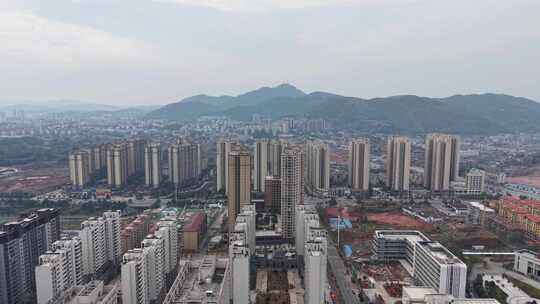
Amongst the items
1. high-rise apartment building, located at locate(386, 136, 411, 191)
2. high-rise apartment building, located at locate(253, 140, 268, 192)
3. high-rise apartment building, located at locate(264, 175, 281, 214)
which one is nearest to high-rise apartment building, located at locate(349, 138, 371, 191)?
high-rise apartment building, located at locate(386, 136, 411, 191)

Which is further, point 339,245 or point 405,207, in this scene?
point 405,207

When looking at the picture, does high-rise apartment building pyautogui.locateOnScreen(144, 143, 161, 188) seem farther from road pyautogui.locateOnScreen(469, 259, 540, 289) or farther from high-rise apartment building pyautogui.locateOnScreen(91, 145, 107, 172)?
road pyautogui.locateOnScreen(469, 259, 540, 289)

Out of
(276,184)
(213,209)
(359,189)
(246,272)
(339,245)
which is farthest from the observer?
(359,189)

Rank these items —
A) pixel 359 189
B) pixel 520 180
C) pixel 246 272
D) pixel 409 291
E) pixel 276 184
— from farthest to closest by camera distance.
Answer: pixel 520 180 < pixel 359 189 < pixel 276 184 < pixel 409 291 < pixel 246 272

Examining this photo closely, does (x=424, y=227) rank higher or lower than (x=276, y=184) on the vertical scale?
lower

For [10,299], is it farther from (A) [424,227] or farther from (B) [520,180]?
(B) [520,180]

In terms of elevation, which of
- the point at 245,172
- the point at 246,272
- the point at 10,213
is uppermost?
the point at 245,172

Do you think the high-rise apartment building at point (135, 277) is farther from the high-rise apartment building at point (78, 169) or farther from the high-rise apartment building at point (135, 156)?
the high-rise apartment building at point (135, 156)

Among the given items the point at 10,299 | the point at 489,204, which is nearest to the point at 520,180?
the point at 489,204
